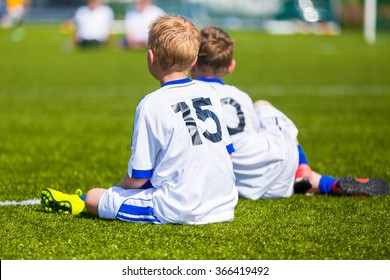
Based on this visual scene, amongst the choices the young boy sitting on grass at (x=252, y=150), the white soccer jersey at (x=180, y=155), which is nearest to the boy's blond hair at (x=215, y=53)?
the young boy sitting on grass at (x=252, y=150)

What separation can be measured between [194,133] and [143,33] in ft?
71.4

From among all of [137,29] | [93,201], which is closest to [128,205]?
[93,201]

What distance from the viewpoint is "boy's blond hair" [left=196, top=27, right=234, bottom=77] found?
5609 millimetres

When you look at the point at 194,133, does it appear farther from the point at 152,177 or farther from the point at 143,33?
the point at 143,33

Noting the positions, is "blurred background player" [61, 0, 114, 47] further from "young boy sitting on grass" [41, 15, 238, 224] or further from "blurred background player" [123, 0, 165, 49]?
"young boy sitting on grass" [41, 15, 238, 224]

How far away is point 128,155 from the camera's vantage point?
7.62 meters

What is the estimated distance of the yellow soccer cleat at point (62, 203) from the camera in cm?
497

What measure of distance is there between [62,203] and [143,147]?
0.77 metres

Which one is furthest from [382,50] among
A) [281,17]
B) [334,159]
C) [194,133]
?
[194,133]

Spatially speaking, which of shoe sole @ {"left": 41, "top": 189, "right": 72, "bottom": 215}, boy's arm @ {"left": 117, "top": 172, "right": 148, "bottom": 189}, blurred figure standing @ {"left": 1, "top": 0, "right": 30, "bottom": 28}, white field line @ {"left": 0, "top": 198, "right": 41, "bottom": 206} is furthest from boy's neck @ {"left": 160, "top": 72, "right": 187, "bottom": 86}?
blurred figure standing @ {"left": 1, "top": 0, "right": 30, "bottom": 28}

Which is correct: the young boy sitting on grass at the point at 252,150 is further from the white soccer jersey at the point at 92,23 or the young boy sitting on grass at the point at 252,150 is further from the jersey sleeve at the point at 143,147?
the white soccer jersey at the point at 92,23

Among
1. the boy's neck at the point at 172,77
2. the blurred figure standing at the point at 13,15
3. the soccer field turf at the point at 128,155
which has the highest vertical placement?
the boy's neck at the point at 172,77

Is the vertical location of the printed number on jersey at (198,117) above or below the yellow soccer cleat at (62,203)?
above

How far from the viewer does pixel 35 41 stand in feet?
94.3
